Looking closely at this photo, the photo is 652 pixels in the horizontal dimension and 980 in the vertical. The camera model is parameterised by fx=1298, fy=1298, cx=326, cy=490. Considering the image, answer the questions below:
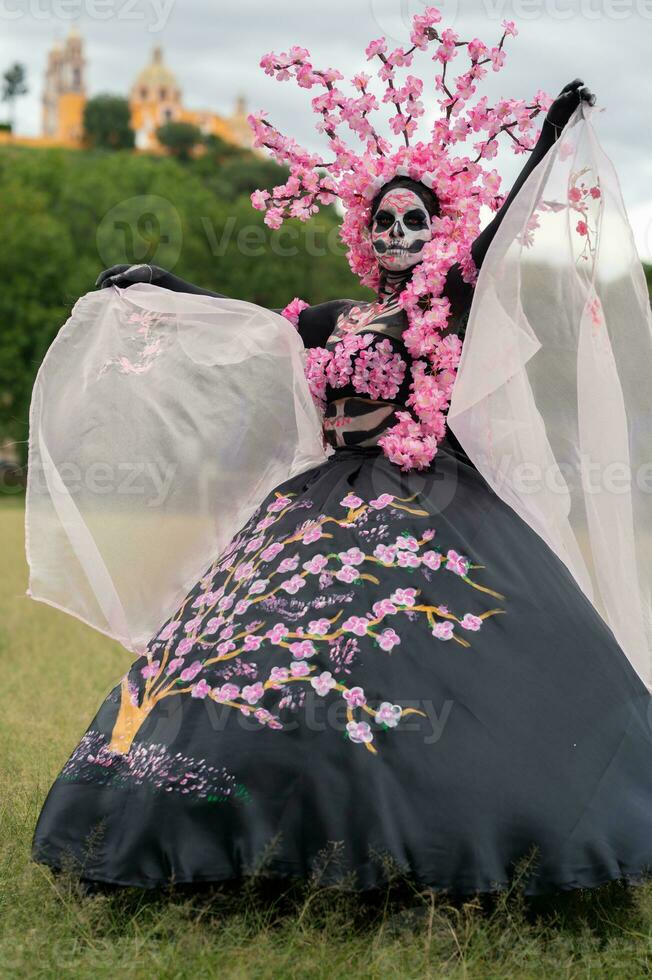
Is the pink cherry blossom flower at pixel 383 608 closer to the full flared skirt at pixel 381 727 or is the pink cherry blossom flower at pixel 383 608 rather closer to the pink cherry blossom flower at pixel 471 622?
the full flared skirt at pixel 381 727

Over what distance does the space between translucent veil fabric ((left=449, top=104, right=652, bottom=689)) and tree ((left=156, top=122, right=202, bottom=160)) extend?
2692 inches

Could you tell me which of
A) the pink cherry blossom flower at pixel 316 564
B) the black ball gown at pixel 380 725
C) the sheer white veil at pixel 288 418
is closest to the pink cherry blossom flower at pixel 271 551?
the black ball gown at pixel 380 725

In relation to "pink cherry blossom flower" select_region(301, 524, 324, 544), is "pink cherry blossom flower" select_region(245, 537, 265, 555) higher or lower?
lower

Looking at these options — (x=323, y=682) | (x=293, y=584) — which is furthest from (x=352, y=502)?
(x=323, y=682)

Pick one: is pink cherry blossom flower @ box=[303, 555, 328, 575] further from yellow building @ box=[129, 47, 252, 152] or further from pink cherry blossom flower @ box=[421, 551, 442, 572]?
yellow building @ box=[129, 47, 252, 152]

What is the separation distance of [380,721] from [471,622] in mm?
390

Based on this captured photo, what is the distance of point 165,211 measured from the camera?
33594 millimetres

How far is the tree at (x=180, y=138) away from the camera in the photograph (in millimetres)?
69625

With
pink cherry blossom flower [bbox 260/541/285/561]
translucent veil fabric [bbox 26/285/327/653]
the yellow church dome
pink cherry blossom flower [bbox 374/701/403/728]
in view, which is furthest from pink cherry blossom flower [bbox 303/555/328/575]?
the yellow church dome

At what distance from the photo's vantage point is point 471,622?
352 cm

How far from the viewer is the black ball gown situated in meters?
3.25

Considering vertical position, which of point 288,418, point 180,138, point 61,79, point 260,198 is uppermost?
point 61,79

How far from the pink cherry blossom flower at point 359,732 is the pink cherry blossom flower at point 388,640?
0.23 meters

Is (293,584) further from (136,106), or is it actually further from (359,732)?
(136,106)
